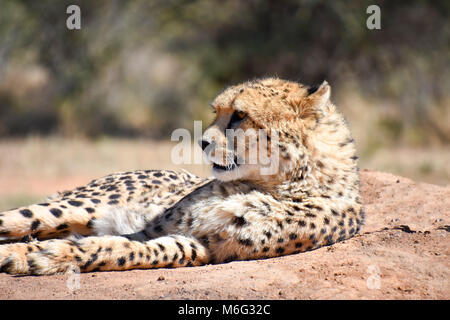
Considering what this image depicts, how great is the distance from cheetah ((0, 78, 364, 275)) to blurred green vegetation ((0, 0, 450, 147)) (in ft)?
23.4

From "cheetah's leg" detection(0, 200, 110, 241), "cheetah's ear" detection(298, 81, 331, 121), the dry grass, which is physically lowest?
the dry grass

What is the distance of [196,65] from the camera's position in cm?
1312

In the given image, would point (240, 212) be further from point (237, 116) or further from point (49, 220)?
point (49, 220)

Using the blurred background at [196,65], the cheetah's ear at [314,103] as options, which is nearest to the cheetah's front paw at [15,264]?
the cheetah's ear at [314,103]

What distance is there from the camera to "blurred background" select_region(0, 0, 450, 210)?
36.2 feet

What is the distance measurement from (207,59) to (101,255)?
10.1 metres

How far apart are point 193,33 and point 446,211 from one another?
33.1ft

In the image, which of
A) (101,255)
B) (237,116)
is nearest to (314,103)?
(237,116)

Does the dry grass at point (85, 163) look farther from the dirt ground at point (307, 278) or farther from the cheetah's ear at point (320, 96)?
the cheetah's ear at point (320, 96)

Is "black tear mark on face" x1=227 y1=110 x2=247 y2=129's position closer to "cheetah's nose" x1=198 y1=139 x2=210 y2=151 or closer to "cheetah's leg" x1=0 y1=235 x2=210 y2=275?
"cheetah's nose" x1=198 y1=139 x2=210 y2=151

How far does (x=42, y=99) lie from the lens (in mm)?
12234

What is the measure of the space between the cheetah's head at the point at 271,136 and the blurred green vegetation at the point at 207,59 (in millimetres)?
7131

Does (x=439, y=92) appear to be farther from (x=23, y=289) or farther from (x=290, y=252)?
(x=23, y=289)

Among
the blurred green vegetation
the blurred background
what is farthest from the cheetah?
the blurred green vegetation
